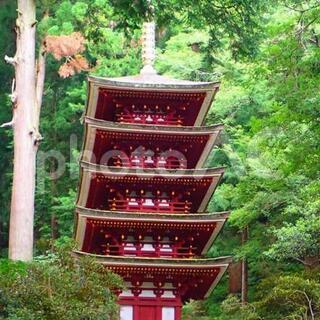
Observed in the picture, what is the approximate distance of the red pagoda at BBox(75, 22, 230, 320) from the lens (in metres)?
18.6

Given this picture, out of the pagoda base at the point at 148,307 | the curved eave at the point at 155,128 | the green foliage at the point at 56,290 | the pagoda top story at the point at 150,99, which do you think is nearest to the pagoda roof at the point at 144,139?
the curved eave at the point at 155,128

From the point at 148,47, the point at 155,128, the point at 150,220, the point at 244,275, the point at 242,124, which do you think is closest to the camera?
the point at 150,220

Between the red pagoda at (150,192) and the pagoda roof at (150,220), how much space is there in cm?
2

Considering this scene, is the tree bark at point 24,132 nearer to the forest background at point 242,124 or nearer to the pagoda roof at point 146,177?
the forest background at point 242,124

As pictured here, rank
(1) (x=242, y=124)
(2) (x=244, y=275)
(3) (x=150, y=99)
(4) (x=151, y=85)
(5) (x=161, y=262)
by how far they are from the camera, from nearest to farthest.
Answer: (5) (x=161, y=262)
(4) (x=151, y=85)
(3) (x=150, y=99)
(2) (x=244, y=275)
(1) (x=242, y=124)

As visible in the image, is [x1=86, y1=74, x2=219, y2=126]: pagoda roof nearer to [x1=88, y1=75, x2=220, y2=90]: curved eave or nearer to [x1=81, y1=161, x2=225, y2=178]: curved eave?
[x1=88, y1=75, x2=220, y2=90]: curved eave

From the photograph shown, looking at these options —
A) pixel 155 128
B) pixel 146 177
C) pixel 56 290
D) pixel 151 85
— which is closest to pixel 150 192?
pixel 146 177

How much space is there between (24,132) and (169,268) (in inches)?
211

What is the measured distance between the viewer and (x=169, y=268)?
60.3 ft

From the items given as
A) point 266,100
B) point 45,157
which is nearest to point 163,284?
point 266,100

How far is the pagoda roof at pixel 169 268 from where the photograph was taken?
18.2 meters

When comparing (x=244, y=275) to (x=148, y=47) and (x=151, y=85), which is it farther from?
(x=151, y=85)

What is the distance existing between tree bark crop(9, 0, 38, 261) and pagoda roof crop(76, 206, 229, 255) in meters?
3.53

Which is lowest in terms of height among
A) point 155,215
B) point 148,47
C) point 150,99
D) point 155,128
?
point 155,215
